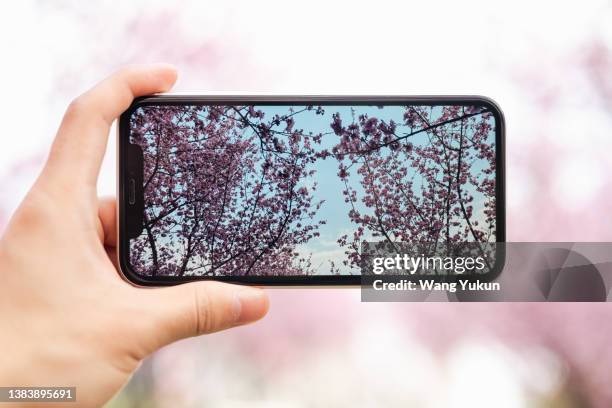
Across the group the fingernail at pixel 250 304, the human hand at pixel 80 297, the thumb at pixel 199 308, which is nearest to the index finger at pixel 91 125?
the human hand at pixel 80 297

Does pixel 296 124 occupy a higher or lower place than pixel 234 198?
higher

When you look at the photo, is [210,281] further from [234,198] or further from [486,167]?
[486,167]

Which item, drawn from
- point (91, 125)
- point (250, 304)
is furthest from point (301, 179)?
point (91, 125)

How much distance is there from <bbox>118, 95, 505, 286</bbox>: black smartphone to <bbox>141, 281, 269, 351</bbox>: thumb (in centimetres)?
9

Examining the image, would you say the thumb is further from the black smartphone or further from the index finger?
the index finger

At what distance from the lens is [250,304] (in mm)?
1466

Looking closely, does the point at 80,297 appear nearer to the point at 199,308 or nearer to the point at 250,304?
the point at 199,308

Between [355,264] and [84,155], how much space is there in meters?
0.82

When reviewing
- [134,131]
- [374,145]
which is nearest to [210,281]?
[134,131]

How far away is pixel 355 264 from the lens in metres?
1.55

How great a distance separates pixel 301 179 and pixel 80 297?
2.18 feet

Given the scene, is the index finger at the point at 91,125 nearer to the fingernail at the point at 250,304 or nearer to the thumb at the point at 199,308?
the thumb at the point at 199,308

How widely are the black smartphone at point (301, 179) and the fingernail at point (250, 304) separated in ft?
0.24

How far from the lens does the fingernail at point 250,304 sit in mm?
1458
